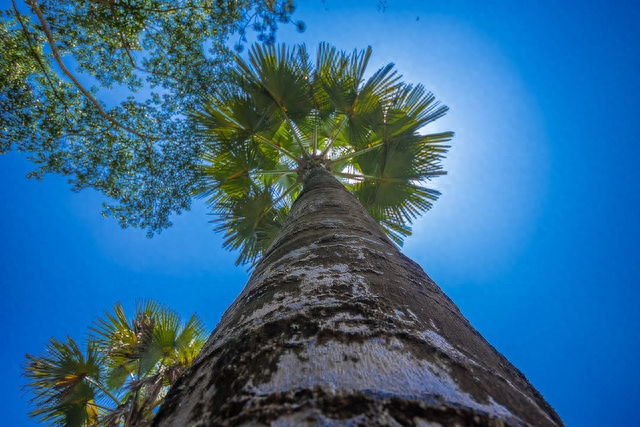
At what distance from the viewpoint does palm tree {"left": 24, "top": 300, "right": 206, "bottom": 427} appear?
429 centimetres

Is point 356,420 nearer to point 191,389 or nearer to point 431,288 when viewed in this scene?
point 191,389

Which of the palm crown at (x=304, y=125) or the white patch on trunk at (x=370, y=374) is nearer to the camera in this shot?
the white patch on trunk at (x=370, y=374)

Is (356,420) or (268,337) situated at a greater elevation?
(268,337)

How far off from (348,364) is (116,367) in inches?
246

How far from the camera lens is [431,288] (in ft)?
3.76

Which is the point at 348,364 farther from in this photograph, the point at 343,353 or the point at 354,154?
the point at 354,154

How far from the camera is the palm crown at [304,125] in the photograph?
178 inches

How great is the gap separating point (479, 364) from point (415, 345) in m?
0.17

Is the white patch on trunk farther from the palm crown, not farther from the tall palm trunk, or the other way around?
the palm crown

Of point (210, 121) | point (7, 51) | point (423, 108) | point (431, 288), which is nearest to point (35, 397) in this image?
point (210, 121)

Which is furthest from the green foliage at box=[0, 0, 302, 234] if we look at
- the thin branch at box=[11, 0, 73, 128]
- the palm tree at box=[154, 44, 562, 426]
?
the palm tree at box=[154, 44, 562, 426]

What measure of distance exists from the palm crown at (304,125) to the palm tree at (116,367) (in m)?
1.70

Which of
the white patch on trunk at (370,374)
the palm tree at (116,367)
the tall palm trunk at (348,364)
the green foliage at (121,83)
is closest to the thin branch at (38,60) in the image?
the green foliage at (121,83)

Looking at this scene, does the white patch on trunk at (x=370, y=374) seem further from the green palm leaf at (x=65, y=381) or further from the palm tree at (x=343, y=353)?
the green palm leaf at (x=65, y=381)
